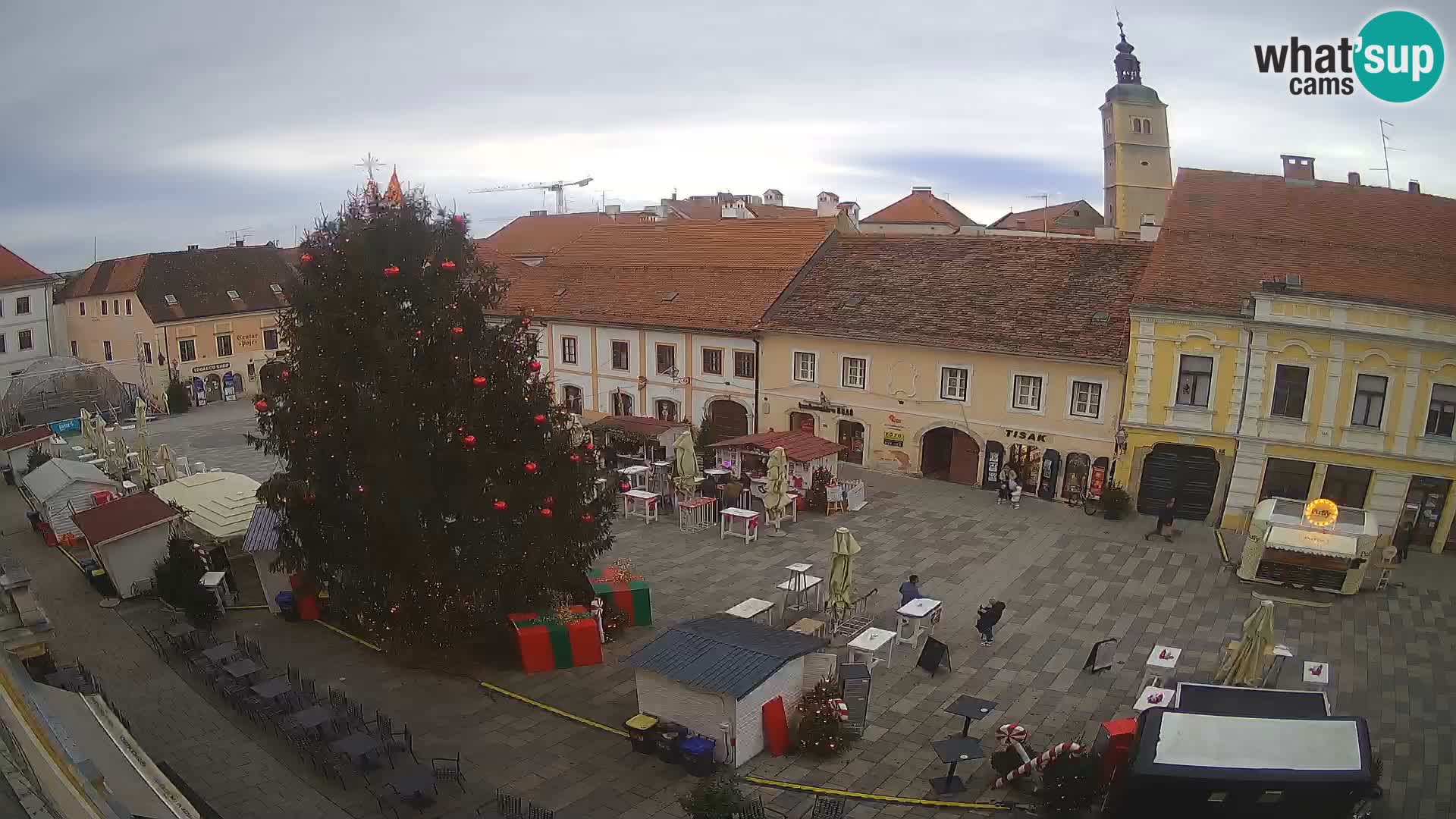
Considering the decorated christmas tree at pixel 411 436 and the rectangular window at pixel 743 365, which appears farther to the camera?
the rectangular window at pixel 743 365

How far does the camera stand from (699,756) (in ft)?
45.5

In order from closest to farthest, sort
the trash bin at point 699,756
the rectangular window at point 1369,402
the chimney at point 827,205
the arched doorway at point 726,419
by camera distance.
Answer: the trash bin at point 699,756
the rectangular window at point 1369,402
the arched doorway at point 726,419
the chimney at point 827,205

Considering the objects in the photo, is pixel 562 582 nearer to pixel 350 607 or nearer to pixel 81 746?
pixel 350 607

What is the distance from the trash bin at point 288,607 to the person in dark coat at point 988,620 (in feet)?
46.1

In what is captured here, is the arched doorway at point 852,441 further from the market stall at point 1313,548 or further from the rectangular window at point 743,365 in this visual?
the market stall at point 1313,548

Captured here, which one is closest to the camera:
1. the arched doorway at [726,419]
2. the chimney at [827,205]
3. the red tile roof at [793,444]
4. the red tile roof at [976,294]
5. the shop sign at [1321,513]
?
the shop sign at [1321,513]

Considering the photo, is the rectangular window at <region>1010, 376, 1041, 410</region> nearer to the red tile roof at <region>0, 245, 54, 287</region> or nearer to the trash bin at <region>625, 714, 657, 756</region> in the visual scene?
the trash bin at <region>625, 714, 657, 756</region>

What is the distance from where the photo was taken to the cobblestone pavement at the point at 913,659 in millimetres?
14078

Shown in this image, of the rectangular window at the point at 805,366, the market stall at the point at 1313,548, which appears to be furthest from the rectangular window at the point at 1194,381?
the rectangular window at the point at 805,366

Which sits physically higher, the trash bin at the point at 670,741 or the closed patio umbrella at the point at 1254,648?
the closed patio umbrella at the point at 1254,648

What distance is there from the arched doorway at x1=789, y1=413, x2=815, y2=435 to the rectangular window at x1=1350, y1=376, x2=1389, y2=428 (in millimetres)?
15636

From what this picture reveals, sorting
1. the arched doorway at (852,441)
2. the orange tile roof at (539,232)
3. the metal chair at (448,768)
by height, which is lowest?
the metal chair at (448,768)

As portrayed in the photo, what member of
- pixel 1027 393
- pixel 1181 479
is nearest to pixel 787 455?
pixel 1027 393

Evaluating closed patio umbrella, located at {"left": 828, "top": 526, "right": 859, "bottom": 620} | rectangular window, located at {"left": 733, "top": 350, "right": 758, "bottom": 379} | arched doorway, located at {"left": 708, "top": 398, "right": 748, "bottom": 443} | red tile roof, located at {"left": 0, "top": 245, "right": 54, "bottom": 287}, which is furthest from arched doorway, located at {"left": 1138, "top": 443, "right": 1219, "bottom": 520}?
red tile roof, located at {"left": 0, "top": 245, "right": 54, "bottom": 287}
